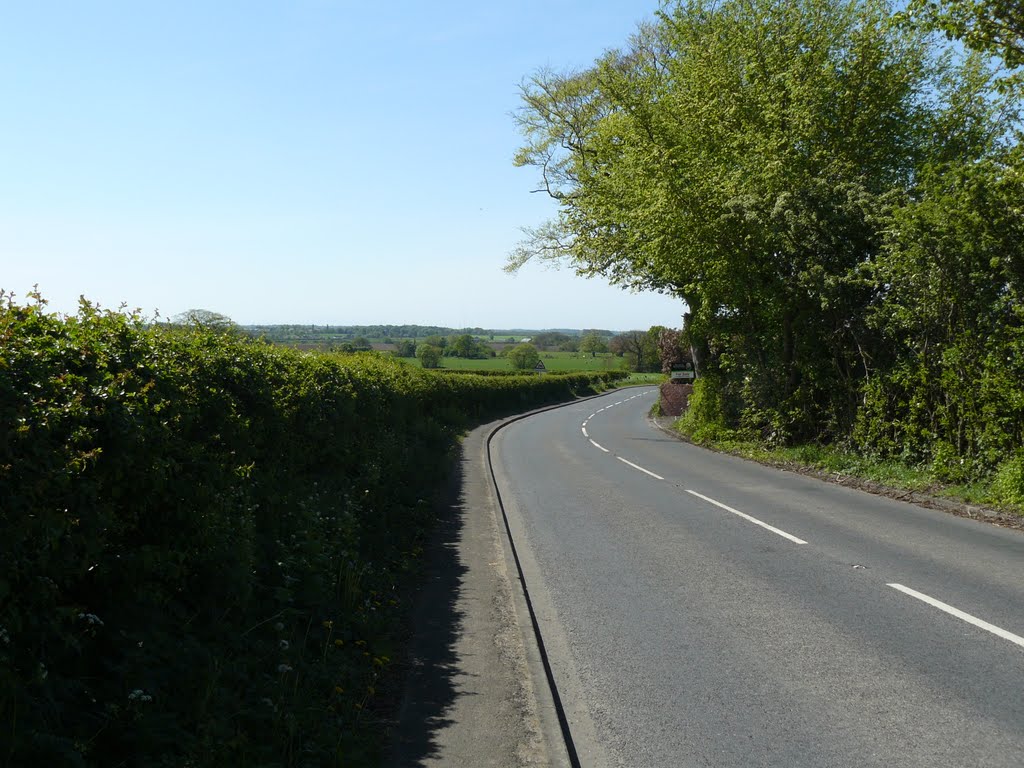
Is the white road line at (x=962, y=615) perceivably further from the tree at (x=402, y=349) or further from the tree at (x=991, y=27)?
the tree at (x=402, y=349)

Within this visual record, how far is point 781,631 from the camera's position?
6473 millimetres

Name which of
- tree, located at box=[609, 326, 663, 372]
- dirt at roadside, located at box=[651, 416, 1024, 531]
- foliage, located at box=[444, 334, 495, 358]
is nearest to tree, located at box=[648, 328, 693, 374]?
dirt at roadside, located at box=[651, 416, 1024, 531]

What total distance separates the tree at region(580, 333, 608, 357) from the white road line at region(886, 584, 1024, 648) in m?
118

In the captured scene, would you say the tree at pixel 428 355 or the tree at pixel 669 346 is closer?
the tree at pixel 669 346

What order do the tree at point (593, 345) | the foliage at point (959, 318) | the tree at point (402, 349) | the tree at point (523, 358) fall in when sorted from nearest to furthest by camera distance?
the foliage at point (959, 318)
the tree at point (402, 349)
the tree at point (523, 358)
the tree at point (593, 345)

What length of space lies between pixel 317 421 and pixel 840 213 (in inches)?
546

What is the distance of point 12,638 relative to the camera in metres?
3.37

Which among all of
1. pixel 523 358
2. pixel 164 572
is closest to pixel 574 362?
pixel 523 358

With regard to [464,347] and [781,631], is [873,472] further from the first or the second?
[464,347]

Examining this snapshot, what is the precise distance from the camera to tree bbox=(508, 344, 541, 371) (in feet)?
267

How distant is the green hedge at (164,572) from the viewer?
3396 mm

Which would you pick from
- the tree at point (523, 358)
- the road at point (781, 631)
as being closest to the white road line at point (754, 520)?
the road at point (781, 631)

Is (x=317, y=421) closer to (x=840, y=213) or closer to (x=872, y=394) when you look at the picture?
(x=872, y=394)

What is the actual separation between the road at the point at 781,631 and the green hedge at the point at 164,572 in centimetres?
172
